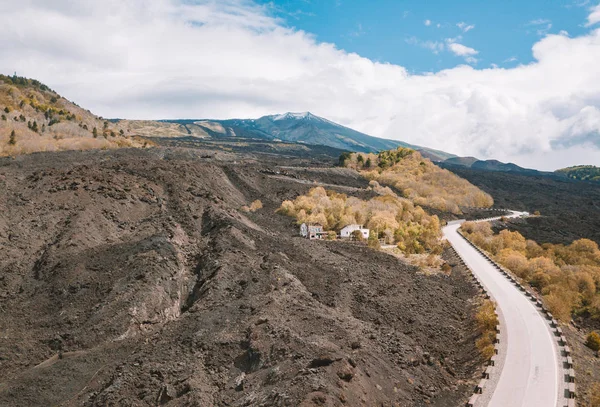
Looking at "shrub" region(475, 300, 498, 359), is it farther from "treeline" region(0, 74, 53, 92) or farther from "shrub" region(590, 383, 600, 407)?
"treeline" region(0, 74, 53, 92)

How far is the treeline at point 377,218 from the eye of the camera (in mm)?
57969

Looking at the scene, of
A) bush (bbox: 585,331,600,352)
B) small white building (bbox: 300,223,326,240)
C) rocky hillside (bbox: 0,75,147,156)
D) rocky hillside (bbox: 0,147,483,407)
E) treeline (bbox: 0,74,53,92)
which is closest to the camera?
rocky hillside (bbox: 0,147,483,407)

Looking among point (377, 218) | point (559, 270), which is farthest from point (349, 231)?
point (559, 270)

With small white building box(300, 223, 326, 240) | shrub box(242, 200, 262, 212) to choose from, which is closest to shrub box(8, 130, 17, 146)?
shrub box(242, 200, 262, 212)

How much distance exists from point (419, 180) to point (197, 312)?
97303mm

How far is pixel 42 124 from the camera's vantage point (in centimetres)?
10406

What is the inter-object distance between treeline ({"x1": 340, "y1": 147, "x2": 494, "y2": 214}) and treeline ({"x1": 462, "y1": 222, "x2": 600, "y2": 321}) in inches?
1404

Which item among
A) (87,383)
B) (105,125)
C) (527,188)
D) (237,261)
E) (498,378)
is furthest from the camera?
(527,188)

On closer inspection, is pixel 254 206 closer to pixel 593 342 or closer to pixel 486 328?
pixel 486 328

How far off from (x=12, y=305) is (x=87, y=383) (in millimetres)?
11376

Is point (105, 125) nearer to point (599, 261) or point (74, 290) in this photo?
point (74, 290)

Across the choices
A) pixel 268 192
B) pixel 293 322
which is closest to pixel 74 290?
pixel 293 322

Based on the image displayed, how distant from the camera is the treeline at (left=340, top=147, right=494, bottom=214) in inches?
3952

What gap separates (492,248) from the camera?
60.4m
